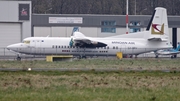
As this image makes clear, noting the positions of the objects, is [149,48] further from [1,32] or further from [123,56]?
[1,32]

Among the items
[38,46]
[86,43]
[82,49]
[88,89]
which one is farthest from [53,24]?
[88,89]

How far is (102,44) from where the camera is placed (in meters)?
55.6

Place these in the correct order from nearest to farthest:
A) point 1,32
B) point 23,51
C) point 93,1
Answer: point 23,51 < point 1,32 < point 93,1

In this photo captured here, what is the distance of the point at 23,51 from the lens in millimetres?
54844

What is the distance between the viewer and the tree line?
4065 inches

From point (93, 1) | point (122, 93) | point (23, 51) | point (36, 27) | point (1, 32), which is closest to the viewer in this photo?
point (122, 93)

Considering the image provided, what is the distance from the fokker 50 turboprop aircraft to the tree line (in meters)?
44.9

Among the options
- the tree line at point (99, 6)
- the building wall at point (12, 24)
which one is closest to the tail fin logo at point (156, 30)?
the building wall at point (12, 24)

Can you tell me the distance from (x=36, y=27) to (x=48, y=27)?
6.14 ft

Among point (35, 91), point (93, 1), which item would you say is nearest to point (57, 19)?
point (93, 1)

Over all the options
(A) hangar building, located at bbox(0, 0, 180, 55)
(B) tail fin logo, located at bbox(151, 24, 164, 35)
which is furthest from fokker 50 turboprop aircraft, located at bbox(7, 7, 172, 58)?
(A) hangar building, located at bbox(0, 0, 180, 55)

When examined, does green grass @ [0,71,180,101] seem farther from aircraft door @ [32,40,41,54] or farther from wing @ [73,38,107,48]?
wing @ [73,38,107,48]

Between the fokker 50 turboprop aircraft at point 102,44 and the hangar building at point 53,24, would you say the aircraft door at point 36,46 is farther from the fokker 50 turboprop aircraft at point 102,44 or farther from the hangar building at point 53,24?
the hangar building at point 53,24

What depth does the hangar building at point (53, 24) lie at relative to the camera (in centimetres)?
6294
